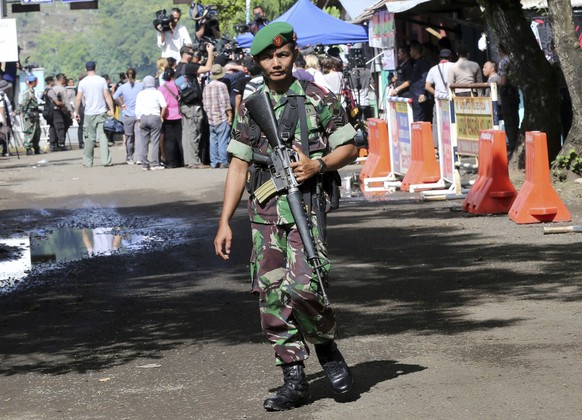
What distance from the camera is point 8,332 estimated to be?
Result: 28.5ft

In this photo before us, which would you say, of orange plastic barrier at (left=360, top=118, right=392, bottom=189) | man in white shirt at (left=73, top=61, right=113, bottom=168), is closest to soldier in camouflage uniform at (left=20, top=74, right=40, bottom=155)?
man in white shirt at (left=73, top=61, right=113, bottom=168)

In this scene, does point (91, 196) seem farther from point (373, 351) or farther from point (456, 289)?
point (373, 351)

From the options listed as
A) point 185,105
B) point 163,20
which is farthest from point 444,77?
point 163,20

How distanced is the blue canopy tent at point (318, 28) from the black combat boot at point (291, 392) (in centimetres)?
2098

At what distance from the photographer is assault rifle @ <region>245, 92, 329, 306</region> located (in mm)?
5934

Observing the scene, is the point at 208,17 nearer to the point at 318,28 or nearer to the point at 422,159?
the point at 318,28

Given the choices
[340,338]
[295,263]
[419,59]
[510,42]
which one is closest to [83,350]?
[340,338]

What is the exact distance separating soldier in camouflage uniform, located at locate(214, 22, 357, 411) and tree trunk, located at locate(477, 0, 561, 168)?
1054cm

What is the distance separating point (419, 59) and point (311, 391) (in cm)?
1693

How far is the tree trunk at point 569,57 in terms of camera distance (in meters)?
15.2

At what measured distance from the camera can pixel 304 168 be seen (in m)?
5.95

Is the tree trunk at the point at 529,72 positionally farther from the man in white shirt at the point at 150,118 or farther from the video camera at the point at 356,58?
the video camera at the point at 356,58

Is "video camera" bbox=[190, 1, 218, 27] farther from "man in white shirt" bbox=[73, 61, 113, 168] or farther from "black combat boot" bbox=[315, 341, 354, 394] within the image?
"black combat boot" bbox=[315, 341, 354, 394]

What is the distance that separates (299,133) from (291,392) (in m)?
1.17
